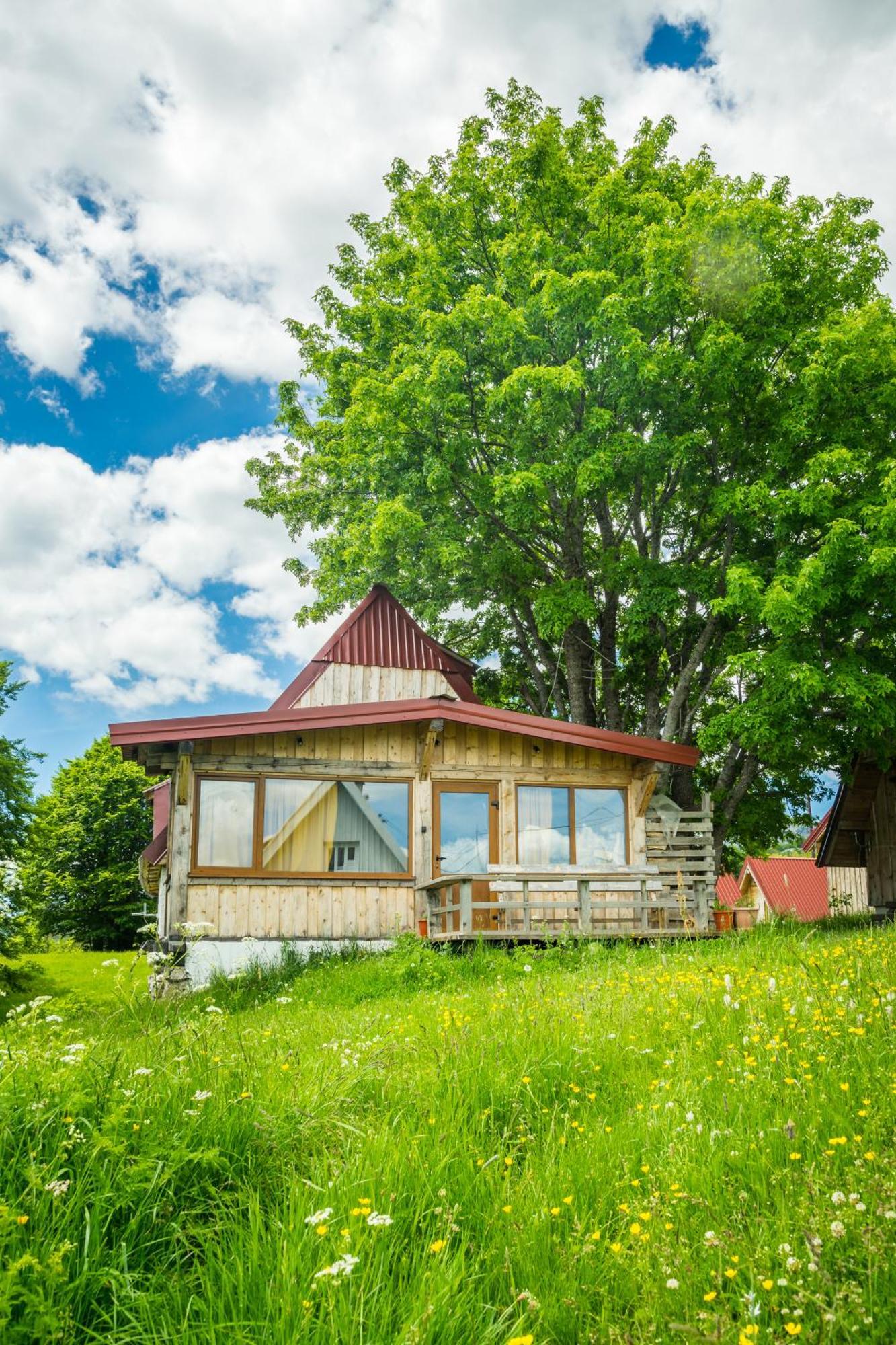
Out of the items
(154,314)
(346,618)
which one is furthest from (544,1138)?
(154,314)

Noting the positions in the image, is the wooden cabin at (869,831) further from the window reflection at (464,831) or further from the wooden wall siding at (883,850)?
the window reflection at (464,831)

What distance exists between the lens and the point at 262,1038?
5.94 meters

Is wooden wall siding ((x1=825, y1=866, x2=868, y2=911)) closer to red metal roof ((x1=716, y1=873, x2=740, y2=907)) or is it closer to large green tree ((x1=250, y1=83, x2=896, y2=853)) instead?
red metal roof ((x1=716, y1=873, x2=740, y2=907))

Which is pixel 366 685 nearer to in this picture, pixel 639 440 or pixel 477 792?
pixel 477 792

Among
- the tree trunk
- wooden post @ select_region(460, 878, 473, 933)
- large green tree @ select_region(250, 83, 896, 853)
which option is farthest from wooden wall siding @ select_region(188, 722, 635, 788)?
Answer: the tree trunk

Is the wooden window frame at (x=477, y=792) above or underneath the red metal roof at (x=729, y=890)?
above

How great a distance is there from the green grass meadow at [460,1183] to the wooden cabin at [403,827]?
8954mm

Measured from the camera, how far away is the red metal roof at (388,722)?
575 inches

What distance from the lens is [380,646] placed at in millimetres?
22156

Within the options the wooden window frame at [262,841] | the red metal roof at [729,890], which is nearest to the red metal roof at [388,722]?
the wooden window frame at [262,841]

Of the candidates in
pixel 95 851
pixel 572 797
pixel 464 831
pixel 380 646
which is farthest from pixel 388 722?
pixel 95 851

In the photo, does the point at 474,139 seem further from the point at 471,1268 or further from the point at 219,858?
the point at 471,1268

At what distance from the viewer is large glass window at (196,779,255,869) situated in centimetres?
1537

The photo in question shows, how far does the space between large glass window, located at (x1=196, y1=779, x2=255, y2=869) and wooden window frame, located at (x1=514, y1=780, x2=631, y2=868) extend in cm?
450
